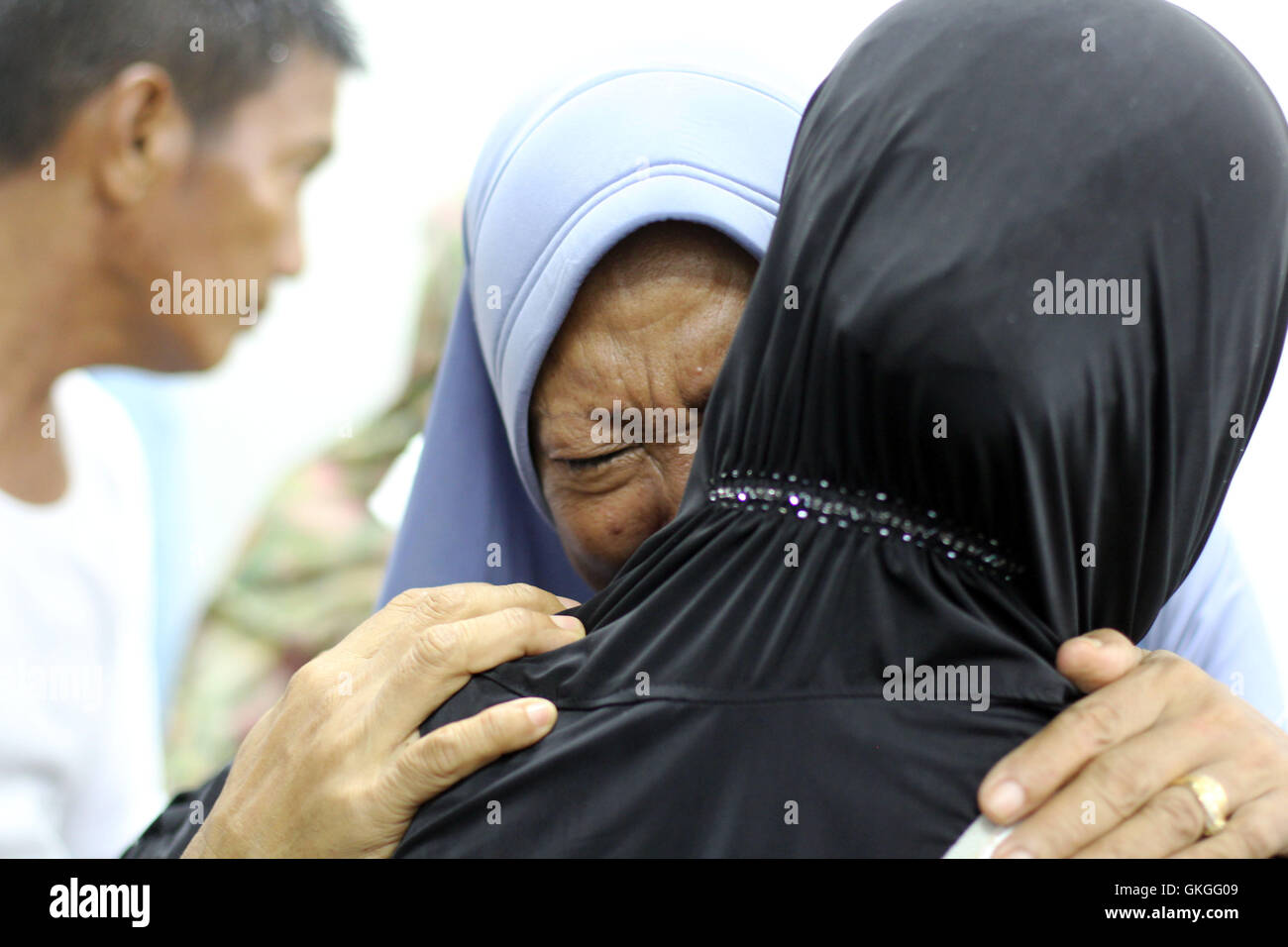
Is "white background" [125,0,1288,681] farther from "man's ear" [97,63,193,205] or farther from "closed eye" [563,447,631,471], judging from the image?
"closed eye" [563,447,631,471]

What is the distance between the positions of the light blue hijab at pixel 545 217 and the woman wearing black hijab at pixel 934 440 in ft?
1.63

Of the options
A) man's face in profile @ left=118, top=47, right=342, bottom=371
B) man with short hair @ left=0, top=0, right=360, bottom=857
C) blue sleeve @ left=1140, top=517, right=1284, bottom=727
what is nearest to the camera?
blue sleeve @ left=1140, top=517, right=1284, bottom=727

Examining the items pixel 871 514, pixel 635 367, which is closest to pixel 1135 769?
pixel 871 514

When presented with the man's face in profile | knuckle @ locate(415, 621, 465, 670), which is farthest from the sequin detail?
the man's face in profile

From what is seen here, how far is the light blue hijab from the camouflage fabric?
1.12 metres

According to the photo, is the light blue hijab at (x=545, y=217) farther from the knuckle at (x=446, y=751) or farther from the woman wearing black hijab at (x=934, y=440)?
the knuckle at (x=446, y=751)

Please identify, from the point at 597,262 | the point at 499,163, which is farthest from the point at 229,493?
the point at 597,262

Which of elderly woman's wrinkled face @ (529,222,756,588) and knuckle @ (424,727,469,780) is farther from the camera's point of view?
elderly woman's wrinkled face @ (529,222,756,588)

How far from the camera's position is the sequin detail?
753 mm

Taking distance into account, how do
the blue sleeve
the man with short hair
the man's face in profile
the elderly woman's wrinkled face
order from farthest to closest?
the man's face in profile
the man with short hair
the blue sleeve
the elderly woman's wrinkled face

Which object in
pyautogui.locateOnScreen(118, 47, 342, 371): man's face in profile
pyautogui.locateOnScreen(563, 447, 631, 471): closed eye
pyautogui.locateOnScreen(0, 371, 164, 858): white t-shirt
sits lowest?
pyautogui.locateOnScreen(0, 371, 164, 858): white t-shirt

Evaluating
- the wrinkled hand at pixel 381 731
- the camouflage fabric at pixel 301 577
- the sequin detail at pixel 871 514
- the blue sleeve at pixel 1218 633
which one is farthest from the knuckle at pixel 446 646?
the camouflage fabric at pixel 301 577

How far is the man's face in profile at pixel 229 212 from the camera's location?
8.28ft
